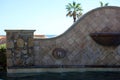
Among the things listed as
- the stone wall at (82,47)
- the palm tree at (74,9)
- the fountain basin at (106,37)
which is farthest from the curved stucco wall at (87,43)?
the palm tree at (74,9)

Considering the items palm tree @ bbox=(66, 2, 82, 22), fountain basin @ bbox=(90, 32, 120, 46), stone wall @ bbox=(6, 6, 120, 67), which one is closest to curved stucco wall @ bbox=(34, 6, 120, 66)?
stone wall @ bbox=(6, 6, 120, 67)

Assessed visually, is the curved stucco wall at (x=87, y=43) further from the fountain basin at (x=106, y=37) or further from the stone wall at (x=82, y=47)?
the fountain basin at (x=106, y=37)

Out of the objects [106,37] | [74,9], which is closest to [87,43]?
[106,37]

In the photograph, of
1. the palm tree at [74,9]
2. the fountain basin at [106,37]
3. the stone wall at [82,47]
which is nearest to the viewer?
the fountain basin at [106,37]

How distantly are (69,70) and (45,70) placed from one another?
116 centimetres

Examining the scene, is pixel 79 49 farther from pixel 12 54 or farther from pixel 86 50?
pixel 12 54

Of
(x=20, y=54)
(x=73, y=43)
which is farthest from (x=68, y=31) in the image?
(x=20, y=54)

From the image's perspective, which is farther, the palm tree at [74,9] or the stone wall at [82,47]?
the palm tree at [74,9]

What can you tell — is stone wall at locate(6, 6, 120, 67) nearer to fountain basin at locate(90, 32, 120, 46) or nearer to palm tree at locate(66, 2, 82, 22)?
fountain basin at locate(90, 32, 120, 46)

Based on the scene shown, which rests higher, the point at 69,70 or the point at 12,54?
the point at 12,54

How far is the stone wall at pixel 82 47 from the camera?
12195mm

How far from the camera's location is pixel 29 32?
39.1ft

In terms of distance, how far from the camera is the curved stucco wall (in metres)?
12.3

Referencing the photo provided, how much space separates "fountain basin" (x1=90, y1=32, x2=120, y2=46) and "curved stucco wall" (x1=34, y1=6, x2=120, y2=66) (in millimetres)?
350
